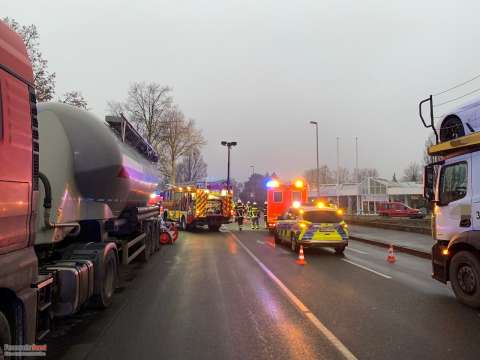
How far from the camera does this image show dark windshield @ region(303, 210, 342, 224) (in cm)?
A: 1506

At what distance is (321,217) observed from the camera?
15133 millimetres

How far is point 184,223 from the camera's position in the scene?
28.1 metres

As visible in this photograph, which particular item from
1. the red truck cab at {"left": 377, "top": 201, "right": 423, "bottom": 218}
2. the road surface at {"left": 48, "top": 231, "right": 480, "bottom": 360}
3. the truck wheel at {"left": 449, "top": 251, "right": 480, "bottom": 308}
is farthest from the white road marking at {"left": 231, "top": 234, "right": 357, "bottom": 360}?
the red truck cab at {"left": 377, "top": 201, "right": 423, "bottom": 218}

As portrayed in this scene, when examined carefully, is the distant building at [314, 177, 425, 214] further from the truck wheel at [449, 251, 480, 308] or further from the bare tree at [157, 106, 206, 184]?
the truck wheel at [449, 251, 480, 308]

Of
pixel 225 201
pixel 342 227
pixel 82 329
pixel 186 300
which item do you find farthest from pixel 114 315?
pixel 225 201

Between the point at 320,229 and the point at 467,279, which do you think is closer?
the point at 467,279

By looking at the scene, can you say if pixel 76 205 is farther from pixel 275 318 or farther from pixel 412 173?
pixel 412 173

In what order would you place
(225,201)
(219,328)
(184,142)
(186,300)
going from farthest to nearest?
1. (184,142)
2. (225,201)
3. (186,300)
4. (219,328)

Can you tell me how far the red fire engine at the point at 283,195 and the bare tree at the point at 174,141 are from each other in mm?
30510

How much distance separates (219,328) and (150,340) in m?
1.02

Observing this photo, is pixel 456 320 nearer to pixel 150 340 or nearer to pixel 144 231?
pixel 150 340


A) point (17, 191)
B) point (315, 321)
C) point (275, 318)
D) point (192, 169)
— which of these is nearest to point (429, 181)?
point (315, 321)

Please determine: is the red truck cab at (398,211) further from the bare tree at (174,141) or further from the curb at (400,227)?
the bare tree at (174,141)

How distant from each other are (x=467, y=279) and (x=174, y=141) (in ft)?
168
